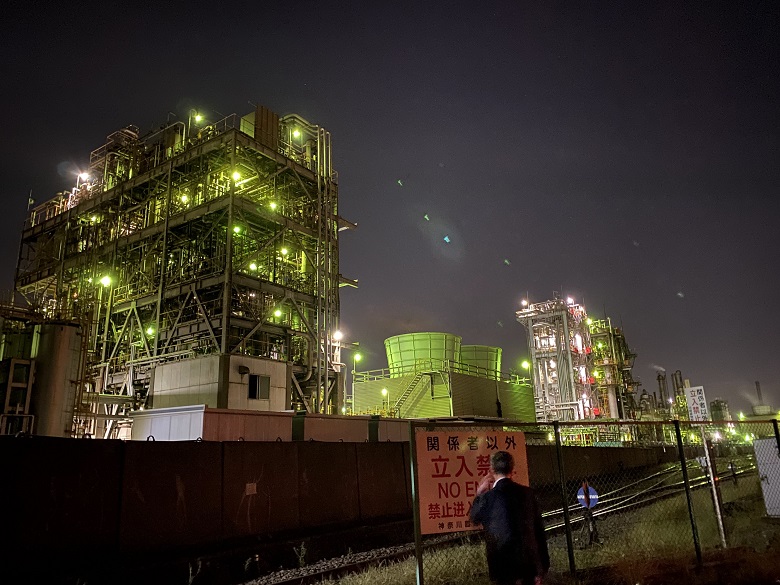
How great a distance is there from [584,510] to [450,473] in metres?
6.82

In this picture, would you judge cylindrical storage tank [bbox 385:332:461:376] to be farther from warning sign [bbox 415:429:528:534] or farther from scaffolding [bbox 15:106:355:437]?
warning sign [bbox 415:429:528:534]

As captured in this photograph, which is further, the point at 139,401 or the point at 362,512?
the point at 139,401

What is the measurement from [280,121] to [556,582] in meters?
34.4

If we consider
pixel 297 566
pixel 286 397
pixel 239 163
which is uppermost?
pixel 239 163

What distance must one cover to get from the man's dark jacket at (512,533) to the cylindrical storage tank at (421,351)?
38.9 metres

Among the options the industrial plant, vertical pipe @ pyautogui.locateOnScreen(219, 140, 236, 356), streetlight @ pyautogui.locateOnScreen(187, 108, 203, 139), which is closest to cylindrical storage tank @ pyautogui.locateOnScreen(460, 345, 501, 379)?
the industrial plant

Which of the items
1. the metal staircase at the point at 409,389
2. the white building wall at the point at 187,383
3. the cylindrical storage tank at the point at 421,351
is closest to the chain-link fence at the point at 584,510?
the white building wall at the point at 187,383

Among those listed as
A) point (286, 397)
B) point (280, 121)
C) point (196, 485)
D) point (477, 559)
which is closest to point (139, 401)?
point (286, 397)

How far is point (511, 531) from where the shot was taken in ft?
17.4

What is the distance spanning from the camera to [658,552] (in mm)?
8930

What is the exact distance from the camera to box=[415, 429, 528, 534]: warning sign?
19.8 feet

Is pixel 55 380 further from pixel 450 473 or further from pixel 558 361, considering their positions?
pixel 558 361

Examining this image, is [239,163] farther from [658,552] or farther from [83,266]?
[658,552]

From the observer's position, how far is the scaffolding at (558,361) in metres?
55.2
